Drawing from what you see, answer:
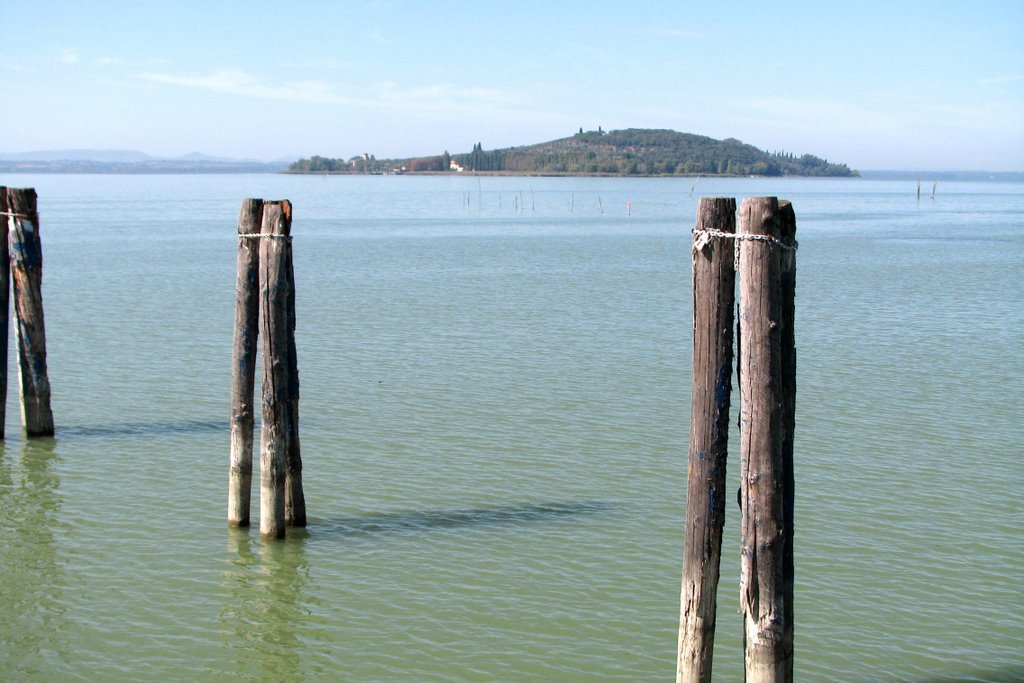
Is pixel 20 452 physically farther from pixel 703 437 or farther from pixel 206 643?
pixel 703 437

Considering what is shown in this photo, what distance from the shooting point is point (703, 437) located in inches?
265

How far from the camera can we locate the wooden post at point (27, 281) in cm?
1284

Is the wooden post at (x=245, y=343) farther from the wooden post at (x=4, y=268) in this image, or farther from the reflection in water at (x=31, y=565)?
the wooden post at (x=4, y=268)

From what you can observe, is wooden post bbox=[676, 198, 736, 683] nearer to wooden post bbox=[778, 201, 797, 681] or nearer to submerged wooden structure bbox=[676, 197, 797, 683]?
submerged wooden structure bbox=[676, 197, 797, 683]

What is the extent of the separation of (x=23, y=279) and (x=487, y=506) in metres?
5.91

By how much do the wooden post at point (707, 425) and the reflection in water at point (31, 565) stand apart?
15.4ft

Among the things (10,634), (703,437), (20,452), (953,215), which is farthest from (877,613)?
(953,215)

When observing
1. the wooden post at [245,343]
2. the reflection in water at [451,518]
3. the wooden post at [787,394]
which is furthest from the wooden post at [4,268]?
the wooden post at [787,394]

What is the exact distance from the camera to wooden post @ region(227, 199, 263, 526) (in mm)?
10188

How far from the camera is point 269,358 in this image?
10.1m

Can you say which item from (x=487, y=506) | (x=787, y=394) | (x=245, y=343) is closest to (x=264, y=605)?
(x=245, y=343)

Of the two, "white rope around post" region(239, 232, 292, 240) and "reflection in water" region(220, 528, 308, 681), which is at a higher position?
"white rope around post" region(239, 232, 292, 240)

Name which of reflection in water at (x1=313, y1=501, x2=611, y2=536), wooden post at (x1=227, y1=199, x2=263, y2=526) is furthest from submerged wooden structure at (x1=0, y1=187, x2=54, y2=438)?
reflection in water at (x1=313, y1=501, x2=611, y2=536)

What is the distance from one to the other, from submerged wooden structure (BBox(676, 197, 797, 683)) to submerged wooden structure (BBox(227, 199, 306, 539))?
440cm
